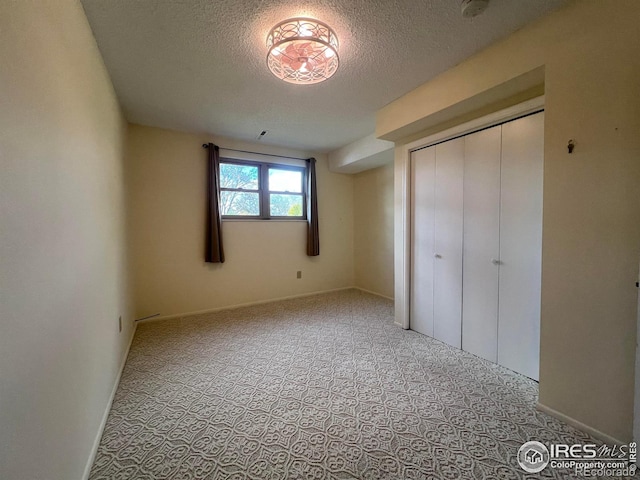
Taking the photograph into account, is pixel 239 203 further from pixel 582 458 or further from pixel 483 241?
pixel 582 458

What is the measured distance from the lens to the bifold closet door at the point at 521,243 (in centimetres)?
196

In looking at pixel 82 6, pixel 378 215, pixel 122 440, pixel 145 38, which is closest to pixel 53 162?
pixel 82 6

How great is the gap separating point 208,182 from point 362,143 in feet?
7.25

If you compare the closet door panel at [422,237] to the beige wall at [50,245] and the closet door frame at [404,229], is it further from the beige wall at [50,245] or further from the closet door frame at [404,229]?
the beige wall at [50,245]

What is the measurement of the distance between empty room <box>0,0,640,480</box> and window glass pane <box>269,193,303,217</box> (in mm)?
1345

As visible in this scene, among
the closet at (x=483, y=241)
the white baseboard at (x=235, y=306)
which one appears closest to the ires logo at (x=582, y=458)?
the closet at (x=483, y=241)

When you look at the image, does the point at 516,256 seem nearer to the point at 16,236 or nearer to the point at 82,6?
the point at 16,236

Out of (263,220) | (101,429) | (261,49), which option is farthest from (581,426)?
(263,220)

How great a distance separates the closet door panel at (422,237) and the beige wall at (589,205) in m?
1.09

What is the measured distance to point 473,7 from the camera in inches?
55.9

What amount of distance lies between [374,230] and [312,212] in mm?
1121

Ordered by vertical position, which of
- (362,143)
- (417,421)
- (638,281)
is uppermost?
(362,143)

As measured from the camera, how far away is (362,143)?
378 centimetres

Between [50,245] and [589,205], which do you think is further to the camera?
[589,205]
